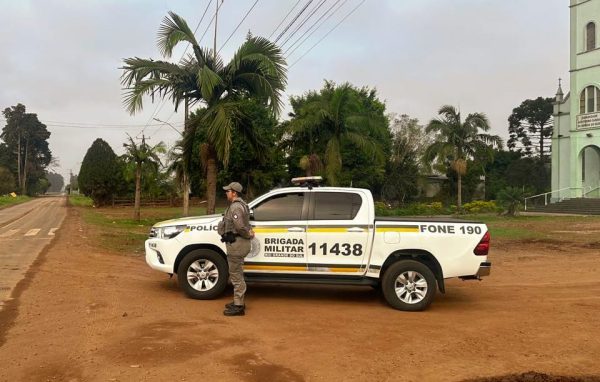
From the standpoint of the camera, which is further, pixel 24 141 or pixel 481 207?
pixel 24 141

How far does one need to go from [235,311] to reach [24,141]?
4238 inches

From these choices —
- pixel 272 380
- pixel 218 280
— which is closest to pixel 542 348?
pixel 272 380

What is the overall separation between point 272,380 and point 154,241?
4296mm

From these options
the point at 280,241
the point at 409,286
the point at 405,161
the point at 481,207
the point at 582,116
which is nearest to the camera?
the point at 409,286

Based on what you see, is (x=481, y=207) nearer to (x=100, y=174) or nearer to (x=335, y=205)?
(x=335, y=205)

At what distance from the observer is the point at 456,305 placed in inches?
318

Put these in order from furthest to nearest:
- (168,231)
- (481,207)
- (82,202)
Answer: (82,202), (481,207), (168,231)

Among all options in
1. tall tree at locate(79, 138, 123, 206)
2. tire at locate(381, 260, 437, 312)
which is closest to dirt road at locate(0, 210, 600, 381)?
tire at locate(381, 260, 437, 312)

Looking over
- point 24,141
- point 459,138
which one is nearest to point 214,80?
point 459,138

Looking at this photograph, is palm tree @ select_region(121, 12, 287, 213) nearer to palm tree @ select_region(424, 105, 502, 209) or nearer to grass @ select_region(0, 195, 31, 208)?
palm tree @ select_region(424, 105, 502, 209)

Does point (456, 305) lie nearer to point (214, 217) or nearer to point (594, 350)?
point (594, 350)

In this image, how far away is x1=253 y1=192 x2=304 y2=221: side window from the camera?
8.06 meters

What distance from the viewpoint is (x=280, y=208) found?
8125mm

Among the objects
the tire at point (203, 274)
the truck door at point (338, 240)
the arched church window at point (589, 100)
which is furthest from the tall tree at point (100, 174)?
the truck door at point (338, 240)
